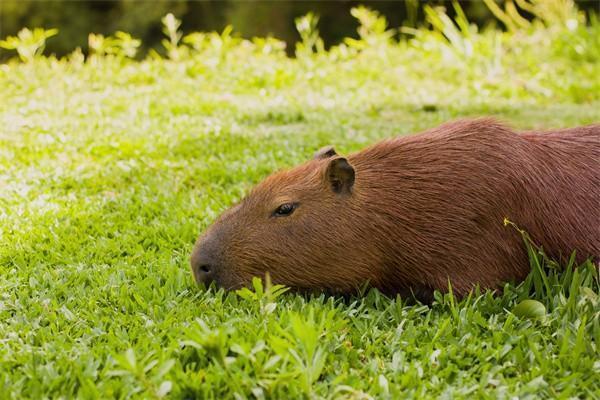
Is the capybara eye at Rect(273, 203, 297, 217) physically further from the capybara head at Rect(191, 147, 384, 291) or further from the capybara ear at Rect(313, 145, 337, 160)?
the capybara ear at Rect(313, 145, 337, 160)

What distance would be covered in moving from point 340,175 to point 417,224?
363 mm

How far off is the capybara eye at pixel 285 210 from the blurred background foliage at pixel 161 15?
14712mm

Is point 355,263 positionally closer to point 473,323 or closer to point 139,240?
point 473,323

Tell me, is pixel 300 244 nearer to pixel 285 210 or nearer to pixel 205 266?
pixel 285 210

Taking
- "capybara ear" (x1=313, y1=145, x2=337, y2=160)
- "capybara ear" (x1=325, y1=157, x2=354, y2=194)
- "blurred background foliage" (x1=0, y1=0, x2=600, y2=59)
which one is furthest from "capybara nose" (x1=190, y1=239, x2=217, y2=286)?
"blurred background foliage" (x1=0, y1=0, x2=600, y2=59)

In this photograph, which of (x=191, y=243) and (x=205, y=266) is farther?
(x=191, y=243)

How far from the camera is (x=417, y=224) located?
2.96 m

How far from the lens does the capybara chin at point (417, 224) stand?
9.57 ft

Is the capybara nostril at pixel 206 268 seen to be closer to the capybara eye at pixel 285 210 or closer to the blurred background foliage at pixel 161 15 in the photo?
the capybara eye at pixel 285 210

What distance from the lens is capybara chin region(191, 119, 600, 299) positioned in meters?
2.92

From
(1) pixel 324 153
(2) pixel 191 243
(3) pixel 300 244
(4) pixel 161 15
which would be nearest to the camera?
(3) pixel 300 244

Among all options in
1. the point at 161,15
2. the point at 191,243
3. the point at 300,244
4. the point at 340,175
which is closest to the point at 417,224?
the point at 340,175

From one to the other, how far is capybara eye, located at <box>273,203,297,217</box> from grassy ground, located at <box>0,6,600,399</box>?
1.20 feet

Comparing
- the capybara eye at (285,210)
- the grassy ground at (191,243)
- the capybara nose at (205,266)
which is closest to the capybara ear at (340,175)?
the capybara eye at (285,210)
